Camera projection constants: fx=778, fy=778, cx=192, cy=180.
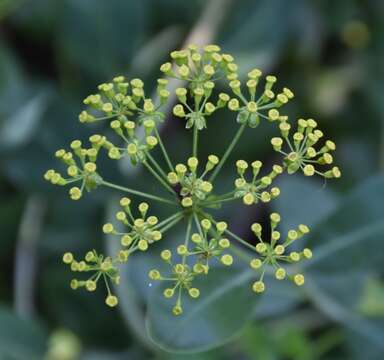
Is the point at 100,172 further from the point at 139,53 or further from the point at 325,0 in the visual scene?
the point at 325,0

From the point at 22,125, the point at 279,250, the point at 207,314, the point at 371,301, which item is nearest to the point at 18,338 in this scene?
the point at 22,125

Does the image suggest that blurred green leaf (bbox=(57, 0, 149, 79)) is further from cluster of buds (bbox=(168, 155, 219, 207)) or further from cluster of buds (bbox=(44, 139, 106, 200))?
cluster of buds (bbox=(168, 155, 219, 207))

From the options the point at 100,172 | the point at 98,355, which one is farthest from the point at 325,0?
the point at 98,355

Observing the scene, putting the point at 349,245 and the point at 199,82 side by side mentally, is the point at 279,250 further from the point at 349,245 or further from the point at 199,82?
the point at 349,245

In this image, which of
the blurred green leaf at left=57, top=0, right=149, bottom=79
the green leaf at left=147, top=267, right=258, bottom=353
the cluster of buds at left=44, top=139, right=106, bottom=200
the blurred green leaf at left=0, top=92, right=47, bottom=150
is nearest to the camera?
the cluster of buds at left=44, top=139, right=106, bottom=200

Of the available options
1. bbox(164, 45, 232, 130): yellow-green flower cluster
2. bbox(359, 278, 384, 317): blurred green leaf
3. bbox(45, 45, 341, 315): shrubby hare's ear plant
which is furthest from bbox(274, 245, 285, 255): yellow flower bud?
bbox(359, 278, 384, 317): blurred green leaf

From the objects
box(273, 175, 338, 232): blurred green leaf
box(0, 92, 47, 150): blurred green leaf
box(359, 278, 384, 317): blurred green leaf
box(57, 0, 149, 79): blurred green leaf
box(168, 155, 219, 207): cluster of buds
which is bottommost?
box(359, 278, 384, 317): blurred green leaf

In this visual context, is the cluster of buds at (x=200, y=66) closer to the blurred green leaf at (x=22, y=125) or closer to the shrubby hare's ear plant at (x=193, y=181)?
the shrubby hare's ear plant at (x=193, y=181)

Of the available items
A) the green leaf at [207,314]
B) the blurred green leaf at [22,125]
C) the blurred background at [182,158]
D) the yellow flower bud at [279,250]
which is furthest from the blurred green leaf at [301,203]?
the yellow flower bud at [279,250]

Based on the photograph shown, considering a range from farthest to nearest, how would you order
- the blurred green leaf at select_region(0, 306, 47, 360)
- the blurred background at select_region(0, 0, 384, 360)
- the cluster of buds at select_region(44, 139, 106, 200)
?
1. the blurred green leaf at select_region(0, 306, 47, 360)
2. the blurred background at select_region(0, 0, 384, 360)
3. the cluster of buds at select_region(44, 139, 106, 200)
